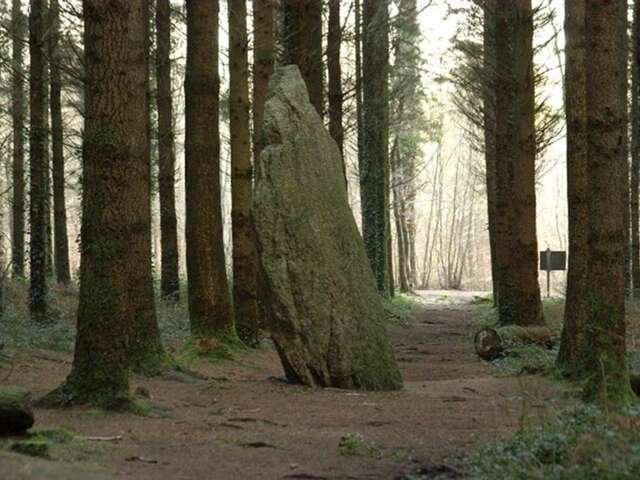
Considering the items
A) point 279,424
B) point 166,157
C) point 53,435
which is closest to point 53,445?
point 53,435

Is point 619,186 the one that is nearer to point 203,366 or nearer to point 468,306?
point 203,366

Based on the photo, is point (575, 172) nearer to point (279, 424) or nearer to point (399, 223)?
point (279, 424)

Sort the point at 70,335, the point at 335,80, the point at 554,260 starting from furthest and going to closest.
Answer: the point at 554,260 → the point at 335,80 → the point at 70,335

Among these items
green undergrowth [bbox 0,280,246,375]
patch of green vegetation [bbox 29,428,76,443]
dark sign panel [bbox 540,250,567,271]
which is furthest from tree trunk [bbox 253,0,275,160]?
dark sign panel [bbox 540,250,567,271]

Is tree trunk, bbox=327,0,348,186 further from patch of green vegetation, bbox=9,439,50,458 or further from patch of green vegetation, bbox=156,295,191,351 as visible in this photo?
patch of green vegetation, bbox=9,439,50,458

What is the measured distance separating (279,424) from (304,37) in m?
9.38

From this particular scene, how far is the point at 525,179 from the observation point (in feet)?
53.2

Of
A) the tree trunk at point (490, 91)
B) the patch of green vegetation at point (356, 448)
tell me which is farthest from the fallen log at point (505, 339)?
the patch of green vegetation at point (356, 448)

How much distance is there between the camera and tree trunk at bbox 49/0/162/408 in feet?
25.5

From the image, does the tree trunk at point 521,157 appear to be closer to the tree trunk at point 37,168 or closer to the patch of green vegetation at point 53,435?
the tree trunk at point 37,168

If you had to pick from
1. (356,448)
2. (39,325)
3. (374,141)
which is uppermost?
(374,141)

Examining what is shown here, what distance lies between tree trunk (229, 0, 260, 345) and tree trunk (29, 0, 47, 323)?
333 centimetres

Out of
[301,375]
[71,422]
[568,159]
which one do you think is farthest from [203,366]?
[568,159]

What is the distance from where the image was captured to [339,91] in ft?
68.2
